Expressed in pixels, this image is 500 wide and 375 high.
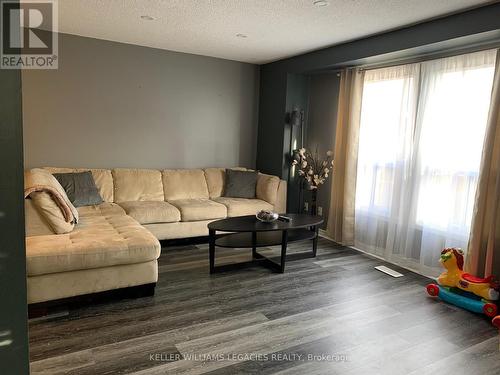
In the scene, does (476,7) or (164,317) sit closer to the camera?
(164,317)

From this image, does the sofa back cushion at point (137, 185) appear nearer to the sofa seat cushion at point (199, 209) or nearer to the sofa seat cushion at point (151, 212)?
the sofa seat cushion at point (151, 212)

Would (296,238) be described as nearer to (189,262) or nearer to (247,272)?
(247,272)

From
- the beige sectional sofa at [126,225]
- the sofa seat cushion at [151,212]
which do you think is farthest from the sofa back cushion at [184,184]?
the sofa seat cushion at [151,212]

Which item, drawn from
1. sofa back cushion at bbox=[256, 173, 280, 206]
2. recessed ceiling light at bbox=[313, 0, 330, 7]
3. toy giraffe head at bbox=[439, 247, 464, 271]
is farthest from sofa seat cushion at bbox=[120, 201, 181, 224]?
toy giraffe head at bbox=[439, 247, 464, 271]

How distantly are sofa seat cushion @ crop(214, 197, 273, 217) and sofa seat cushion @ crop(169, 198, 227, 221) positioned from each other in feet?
0.34

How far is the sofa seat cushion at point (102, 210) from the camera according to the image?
3.93 meters

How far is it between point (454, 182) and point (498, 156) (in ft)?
1.78

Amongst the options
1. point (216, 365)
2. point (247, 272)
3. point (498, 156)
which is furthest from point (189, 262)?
point (498, 156)

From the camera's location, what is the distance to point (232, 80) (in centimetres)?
554

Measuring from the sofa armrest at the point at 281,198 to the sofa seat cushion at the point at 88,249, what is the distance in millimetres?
2301

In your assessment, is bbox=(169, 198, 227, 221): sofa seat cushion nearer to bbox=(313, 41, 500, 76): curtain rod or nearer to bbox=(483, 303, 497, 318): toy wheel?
bbox=(313, 41, 500, 76): curtain rod

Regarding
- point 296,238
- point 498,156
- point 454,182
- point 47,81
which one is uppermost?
point 47,81

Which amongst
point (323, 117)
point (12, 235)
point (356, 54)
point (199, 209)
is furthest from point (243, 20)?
point (12, 235)

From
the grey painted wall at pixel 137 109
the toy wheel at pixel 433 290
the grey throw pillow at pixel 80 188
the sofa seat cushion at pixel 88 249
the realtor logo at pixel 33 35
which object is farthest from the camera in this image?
the grey painted wall at pixel 137 109
